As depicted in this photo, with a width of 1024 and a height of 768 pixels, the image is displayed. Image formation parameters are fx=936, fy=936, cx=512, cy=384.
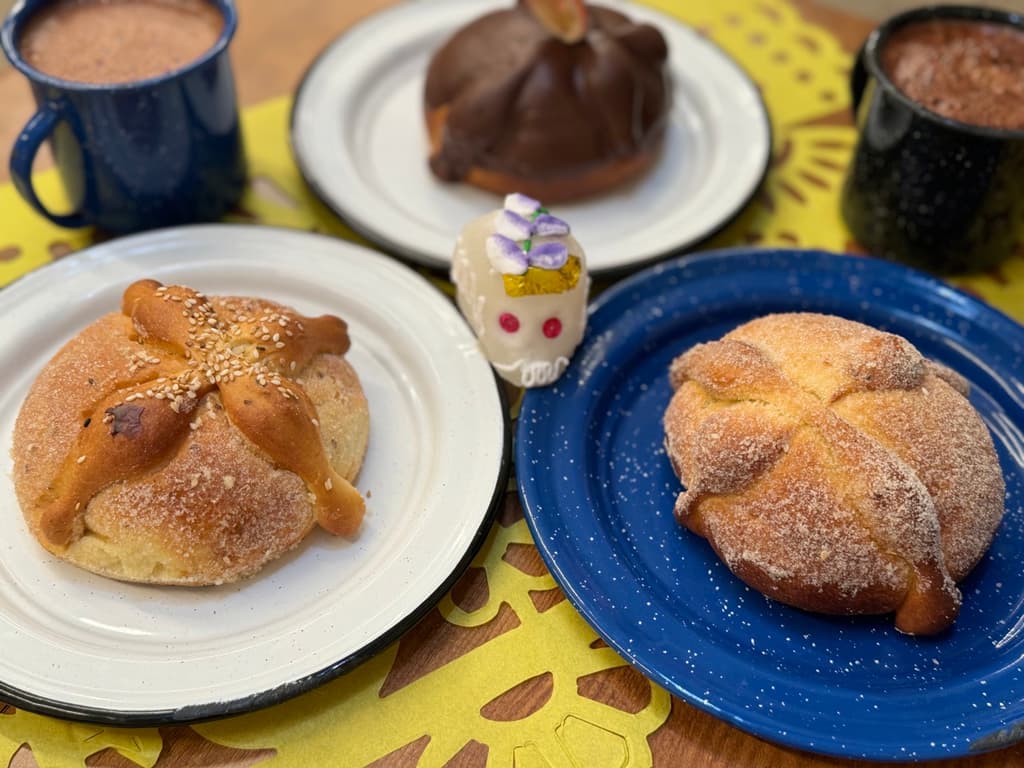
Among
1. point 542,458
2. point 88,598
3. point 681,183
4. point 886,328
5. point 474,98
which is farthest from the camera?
point 681,183

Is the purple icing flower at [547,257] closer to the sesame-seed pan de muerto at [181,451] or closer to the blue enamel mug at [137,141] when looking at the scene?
the sesame-seed pan de muerto at [181,451]

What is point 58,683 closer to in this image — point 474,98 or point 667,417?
point 667,417

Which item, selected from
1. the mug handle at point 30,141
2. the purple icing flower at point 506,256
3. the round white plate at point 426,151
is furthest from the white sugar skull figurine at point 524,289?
the mug handle at point 30,141

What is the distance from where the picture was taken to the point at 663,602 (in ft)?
3.37

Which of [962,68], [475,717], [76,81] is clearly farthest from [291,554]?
[962,68]

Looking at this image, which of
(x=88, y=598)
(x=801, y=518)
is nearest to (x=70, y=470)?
(x=88, y=598)

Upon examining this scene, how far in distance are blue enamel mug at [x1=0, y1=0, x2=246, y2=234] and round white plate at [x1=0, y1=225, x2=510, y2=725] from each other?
10 centimetres

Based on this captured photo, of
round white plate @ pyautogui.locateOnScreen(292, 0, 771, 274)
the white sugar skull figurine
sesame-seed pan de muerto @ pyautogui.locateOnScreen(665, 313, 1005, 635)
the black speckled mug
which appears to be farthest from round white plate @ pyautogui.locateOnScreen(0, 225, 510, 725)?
the black speckled mug

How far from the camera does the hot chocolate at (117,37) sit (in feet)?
4.25

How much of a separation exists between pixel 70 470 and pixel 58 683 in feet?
0.71

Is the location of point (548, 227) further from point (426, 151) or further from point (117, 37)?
point (117, 37)

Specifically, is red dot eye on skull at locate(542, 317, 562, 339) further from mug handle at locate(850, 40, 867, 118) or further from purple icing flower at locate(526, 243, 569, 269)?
mug handle at locate(850, 40, 867, 118)

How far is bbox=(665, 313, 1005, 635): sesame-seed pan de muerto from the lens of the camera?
0.96 meters

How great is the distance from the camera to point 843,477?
0.97 metres
